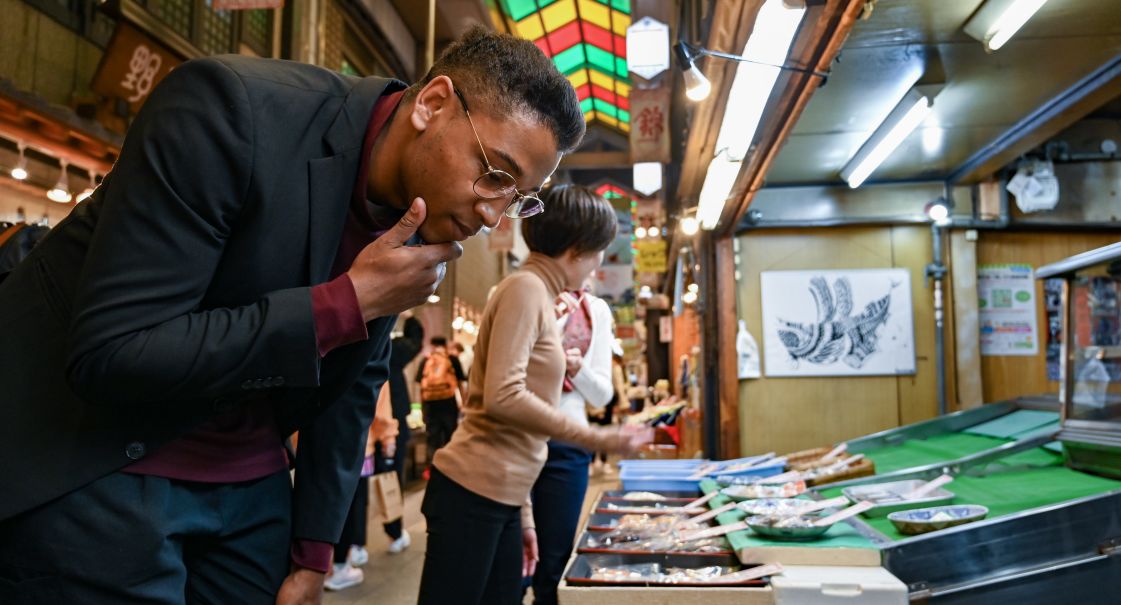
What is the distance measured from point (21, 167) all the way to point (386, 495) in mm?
3103

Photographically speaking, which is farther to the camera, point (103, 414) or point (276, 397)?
→ point (276, 397)

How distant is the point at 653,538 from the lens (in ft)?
9.84

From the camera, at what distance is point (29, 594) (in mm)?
974

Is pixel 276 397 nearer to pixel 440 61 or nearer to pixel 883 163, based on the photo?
pixel 440 61

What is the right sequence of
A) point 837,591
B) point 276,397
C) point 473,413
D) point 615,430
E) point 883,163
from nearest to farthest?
1. point 276,397
2. point 615,430
3. point 837,591
4. point 473,413
5. point 883,163

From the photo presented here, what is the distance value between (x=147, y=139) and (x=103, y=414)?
392 mm

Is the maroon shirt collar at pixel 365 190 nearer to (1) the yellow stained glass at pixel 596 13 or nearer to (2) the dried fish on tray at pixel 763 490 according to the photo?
(2) the dried fish on tray at pixel 763 490

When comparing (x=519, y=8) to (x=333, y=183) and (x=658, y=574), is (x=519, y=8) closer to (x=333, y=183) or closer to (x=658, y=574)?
(x=658, y=574)

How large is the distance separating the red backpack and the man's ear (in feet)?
24.9

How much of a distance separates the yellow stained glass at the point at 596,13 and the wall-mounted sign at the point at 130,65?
1045 centimetres

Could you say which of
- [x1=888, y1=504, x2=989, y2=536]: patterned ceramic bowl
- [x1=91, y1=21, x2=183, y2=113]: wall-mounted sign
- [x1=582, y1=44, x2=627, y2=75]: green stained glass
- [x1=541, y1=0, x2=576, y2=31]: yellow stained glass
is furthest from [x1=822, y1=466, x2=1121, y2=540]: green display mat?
[x1=582, y1=44, x2=627, y2=75]: green stained glass

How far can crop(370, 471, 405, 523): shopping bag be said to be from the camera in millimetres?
5285

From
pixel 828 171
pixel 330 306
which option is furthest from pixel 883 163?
pixel 330 306

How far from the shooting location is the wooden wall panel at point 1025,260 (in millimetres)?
6789
